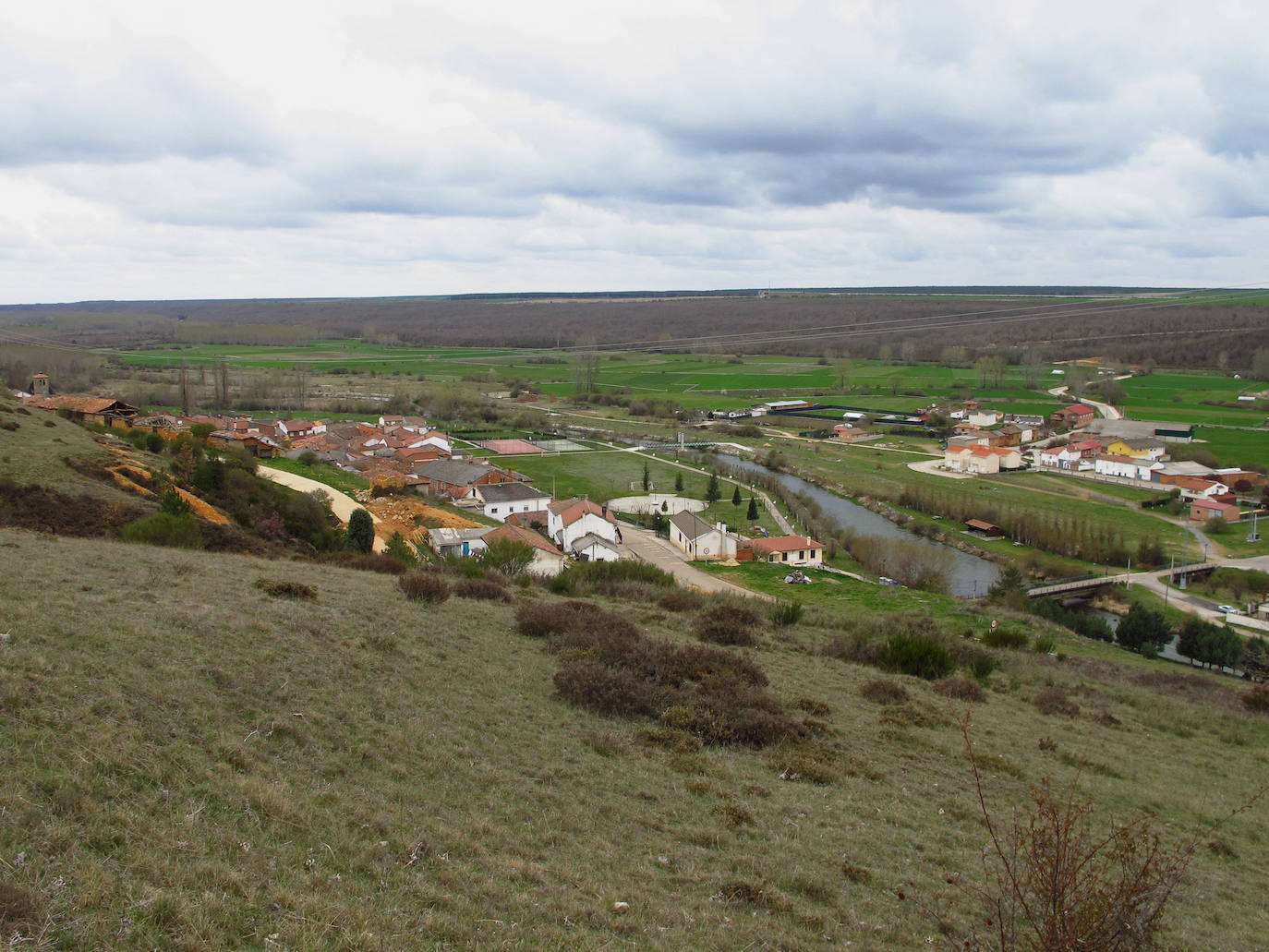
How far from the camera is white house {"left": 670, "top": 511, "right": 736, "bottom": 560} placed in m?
40.1

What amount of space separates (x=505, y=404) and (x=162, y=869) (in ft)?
315

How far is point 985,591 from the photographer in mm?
38062

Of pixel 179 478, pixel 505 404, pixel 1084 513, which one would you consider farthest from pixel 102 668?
pixel 505 404

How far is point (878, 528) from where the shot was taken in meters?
49.6

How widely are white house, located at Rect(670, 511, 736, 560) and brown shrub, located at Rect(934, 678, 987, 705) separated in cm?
2363

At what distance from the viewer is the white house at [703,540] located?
40062 mm

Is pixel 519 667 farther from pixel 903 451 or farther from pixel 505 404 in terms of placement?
pixel 505 404

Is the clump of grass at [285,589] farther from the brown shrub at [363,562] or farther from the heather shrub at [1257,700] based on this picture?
the heather shrub at [1257,700]

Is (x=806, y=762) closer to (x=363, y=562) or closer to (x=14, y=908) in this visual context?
(x=14, y=908)

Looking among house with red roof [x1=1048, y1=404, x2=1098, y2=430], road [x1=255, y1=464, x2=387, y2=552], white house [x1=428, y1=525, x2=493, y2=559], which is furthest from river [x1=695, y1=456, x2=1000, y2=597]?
house with red roof [x1=1048, y1=404, x2=1098, y2=430]

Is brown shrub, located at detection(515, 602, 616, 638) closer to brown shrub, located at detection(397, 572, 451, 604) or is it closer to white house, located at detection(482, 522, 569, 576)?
brown shrub, located at detection(397, 572, 451, 604)

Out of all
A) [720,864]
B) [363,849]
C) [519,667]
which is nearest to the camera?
[363,849]

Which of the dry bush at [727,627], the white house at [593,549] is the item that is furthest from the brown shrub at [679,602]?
the white house at [593,549]

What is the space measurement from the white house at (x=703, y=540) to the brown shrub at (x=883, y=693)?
2474cm
